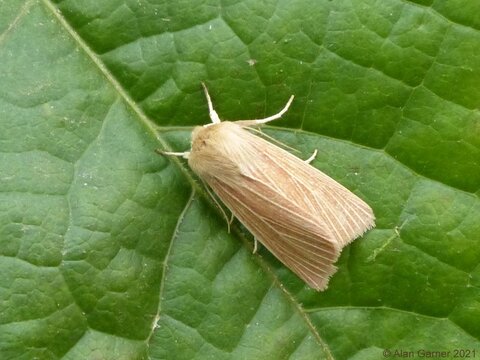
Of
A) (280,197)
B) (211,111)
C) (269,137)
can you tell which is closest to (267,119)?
(269,137)

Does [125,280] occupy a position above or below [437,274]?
above

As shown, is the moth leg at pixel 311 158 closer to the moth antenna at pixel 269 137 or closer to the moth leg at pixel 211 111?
the moth antenna at pixel 269 137

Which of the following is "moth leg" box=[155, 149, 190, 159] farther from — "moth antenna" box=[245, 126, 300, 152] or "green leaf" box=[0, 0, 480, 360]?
"moth antenna" box=[245, 126, 300, 152]

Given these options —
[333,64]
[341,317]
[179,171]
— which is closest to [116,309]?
[179,171]

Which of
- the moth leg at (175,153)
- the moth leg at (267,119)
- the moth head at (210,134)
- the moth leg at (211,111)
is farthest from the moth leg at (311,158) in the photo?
the moth leg at (175,153)

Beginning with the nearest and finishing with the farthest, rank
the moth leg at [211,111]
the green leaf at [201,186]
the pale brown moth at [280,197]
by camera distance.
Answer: the green leaf at [201,186] < the moth leg at [211,111] < the pale brown moth at [280,197]

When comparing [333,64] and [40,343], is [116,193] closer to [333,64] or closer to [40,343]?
[40,343]
